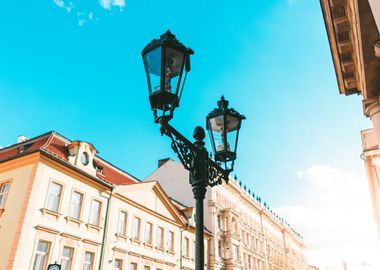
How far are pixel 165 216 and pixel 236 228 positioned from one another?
1568 centimetres

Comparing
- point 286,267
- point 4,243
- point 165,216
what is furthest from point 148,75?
point 286,267

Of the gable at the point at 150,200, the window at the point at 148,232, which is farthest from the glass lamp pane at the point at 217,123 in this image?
the window at the point at 148,232

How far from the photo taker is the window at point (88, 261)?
18.9 metres

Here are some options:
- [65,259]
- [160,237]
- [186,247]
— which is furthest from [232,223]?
[65,259]

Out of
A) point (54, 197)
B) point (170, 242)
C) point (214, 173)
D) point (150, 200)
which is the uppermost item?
point (150, 200)

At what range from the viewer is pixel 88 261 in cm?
1916

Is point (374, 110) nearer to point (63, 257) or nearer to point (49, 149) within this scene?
point (49, 149)

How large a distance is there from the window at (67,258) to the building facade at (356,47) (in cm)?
1594

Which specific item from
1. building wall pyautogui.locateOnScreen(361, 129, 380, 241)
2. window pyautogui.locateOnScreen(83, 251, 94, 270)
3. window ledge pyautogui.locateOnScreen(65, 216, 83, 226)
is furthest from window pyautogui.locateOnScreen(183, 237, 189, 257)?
building wall pyautogui.locateOnScreen(361, 129, 380, 241)

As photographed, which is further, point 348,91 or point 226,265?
point 226,265

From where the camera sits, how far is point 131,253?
890 inches

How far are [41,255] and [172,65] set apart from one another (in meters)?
15.6

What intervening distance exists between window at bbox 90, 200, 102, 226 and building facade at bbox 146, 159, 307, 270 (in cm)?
1693

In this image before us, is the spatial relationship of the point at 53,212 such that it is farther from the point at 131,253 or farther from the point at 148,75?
the point at 148,75
